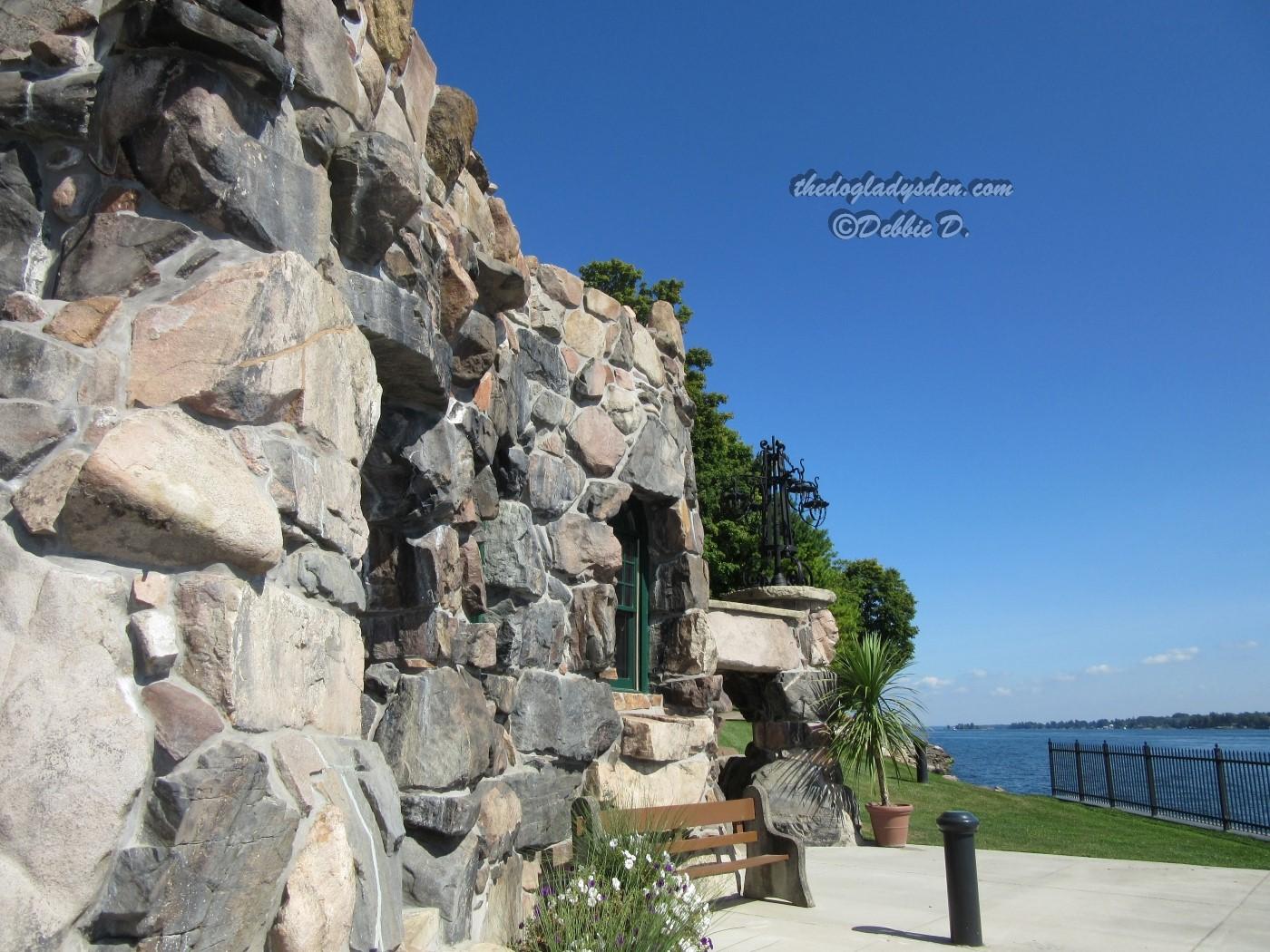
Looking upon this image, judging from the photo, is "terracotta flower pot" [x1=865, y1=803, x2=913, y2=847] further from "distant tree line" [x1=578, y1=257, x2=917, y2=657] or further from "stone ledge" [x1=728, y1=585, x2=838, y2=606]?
"distant tree line" [x1=578, y1=257, x2=917, y2=657]

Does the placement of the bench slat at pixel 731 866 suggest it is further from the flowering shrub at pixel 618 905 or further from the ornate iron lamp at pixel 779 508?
the ornate iron lamp at pixel 779 508

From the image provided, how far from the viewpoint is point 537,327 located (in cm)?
558

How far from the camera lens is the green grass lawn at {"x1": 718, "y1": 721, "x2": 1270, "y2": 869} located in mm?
9047

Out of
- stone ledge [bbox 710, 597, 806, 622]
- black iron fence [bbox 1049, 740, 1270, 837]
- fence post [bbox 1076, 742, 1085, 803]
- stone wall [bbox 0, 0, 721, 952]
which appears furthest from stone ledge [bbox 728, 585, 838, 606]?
fence post [bbox 1076, 742, 1085, 803]

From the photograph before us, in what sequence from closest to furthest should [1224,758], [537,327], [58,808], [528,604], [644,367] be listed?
1. [58,808]
2. [528,604]
3. [537,327]
4. [644,367]
5. [1224,758]

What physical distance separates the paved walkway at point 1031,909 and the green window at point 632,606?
1.64 metres

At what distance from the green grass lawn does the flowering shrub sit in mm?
5798

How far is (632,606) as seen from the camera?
677 cm

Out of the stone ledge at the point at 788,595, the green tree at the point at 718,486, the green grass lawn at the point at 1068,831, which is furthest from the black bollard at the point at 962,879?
the green tree at the point at 718,486

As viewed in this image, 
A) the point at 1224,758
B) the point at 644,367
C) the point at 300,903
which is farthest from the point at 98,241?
the point at 1224,758

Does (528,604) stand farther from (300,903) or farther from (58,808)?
(58,808)

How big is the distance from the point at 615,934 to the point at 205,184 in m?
3.40

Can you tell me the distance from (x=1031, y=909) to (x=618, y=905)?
10.4 ft

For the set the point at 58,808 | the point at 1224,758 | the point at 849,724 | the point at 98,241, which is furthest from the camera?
the point at 1224,758
